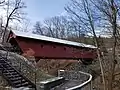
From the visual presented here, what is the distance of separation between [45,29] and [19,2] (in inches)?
1108

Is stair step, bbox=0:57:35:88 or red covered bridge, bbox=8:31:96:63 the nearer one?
stair step, bbox=0:57:35:88

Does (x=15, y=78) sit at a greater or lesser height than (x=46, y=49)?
lesser

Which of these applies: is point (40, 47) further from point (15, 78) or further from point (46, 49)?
point (15, 78)

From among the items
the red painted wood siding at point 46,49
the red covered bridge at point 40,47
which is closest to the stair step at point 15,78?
the red covered bridge at point 40,47

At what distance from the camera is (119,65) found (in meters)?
18.8

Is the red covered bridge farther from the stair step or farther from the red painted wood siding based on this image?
the stair step

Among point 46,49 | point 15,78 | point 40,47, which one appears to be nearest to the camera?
point 15,78

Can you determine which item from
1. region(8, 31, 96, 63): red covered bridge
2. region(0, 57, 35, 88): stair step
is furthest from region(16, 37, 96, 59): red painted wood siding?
region(0, 57, 35, 88): stair step

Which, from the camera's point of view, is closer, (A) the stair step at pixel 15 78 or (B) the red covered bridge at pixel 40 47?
(A) the stair step at pixel 15 78

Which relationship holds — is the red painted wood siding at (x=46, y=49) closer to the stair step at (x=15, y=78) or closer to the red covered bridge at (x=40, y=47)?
the red covered bridge at (x=40, y=47)

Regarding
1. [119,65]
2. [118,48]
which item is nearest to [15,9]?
[119,65]

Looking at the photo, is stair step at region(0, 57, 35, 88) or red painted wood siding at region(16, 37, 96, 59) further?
red painted wood siding at region(16, 37, 96, 59)

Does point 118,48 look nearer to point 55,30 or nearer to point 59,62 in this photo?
point 59,62

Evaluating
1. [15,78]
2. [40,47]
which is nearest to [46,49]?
[40,47]
